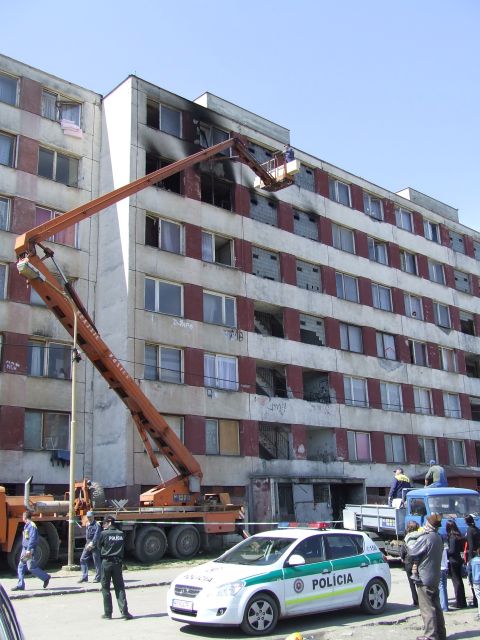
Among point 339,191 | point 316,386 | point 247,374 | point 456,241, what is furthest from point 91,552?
point 456,241

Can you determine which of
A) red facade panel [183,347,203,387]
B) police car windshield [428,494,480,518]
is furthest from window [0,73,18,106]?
police car windshield [428,494,480,518]

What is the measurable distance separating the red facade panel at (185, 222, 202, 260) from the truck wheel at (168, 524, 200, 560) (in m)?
11.8

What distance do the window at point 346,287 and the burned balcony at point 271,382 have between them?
19.4 feet

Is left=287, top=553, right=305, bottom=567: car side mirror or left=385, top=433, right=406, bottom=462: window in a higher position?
left=385, top=433, right=406, bottom=462: window

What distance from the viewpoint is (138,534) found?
19.7 meters

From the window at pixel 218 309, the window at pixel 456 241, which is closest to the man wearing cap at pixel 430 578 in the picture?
the window at pixel 218 309

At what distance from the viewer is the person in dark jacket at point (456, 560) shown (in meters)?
12.4

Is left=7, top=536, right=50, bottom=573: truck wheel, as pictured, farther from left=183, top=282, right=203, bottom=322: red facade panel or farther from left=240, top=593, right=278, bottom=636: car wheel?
left=183, top=282, right=203, bottom=322: red facade panel

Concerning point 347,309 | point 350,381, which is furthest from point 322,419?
point 347,309

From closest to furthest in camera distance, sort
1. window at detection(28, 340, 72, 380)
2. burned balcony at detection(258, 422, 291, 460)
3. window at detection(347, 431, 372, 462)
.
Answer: window at detection(28, 340, 72, 380) → burned balcony at detection(258, 422, 291, 460) → window at detection(347, 431, 372, 462)

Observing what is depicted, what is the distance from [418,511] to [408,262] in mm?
23371

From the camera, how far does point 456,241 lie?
143 feet

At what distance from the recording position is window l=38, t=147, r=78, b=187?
1065 inches

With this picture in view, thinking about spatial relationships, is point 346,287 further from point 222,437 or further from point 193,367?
point 222,437
